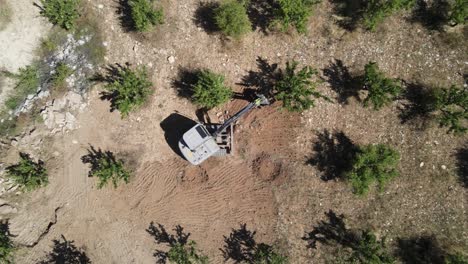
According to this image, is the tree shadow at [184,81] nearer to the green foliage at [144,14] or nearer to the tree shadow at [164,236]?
the green foliage at [144,14]

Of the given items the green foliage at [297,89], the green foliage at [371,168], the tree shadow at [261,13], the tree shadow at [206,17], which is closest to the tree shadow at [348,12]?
the green foliage at [297,89]

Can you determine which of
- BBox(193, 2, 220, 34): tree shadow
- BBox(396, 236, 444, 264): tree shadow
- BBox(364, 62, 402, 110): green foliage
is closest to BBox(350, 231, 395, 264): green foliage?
BBox(396, 236, 444, 264): tree shadow

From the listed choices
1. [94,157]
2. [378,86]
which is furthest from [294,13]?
[94,157]

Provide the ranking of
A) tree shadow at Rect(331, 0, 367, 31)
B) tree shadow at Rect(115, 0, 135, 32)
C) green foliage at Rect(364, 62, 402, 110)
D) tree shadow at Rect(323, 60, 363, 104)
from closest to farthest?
green foliage at Rect(364, 62, 402, 110) → tree shadow at Rect(323, 60, 363, 104) → tree shadow at Rect(331, 0, 367, 31) → tree shadow at Rect(115, 0, 135, 32)

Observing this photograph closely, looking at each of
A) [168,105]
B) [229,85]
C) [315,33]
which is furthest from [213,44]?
[315,33]

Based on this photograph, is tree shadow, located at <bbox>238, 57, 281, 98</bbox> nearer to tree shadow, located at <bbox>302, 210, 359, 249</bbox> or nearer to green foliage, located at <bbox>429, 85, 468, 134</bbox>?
tree shadow, located at <bbox>302, 210, 359, 249</bbox>

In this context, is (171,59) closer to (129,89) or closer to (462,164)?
(129,89)
